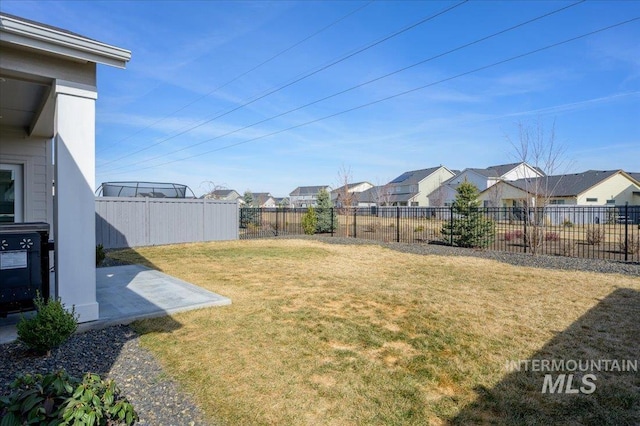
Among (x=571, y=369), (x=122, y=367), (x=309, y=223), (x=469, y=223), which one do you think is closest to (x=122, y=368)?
(x=122, y=367)

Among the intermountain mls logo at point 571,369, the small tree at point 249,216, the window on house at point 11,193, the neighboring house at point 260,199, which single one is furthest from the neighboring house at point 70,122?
the neighboring house at point 260,199

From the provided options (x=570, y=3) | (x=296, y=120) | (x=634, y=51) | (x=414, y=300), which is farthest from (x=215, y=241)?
(x=634, y=51)

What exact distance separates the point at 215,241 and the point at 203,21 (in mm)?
8632

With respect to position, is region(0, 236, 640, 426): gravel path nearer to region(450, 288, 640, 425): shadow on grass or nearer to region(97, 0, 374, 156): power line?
region(450, 288, 640, 425): shadow on grass

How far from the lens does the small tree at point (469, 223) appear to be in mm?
11891

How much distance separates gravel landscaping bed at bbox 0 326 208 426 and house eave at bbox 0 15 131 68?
10.0ft

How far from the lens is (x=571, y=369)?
Answer: 3.06 metres

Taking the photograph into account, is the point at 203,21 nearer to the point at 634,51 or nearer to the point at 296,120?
the point at 296,120

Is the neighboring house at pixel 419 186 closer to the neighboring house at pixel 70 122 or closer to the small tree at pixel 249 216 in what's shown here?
the small tree at pixel 249 216

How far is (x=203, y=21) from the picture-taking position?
12797 mm

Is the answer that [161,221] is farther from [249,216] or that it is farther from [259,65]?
[259,65]

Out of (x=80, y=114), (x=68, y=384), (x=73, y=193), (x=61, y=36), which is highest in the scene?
(x=61, y=36)

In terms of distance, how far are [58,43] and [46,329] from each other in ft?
9.50

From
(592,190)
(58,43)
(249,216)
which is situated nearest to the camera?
(58,43)
